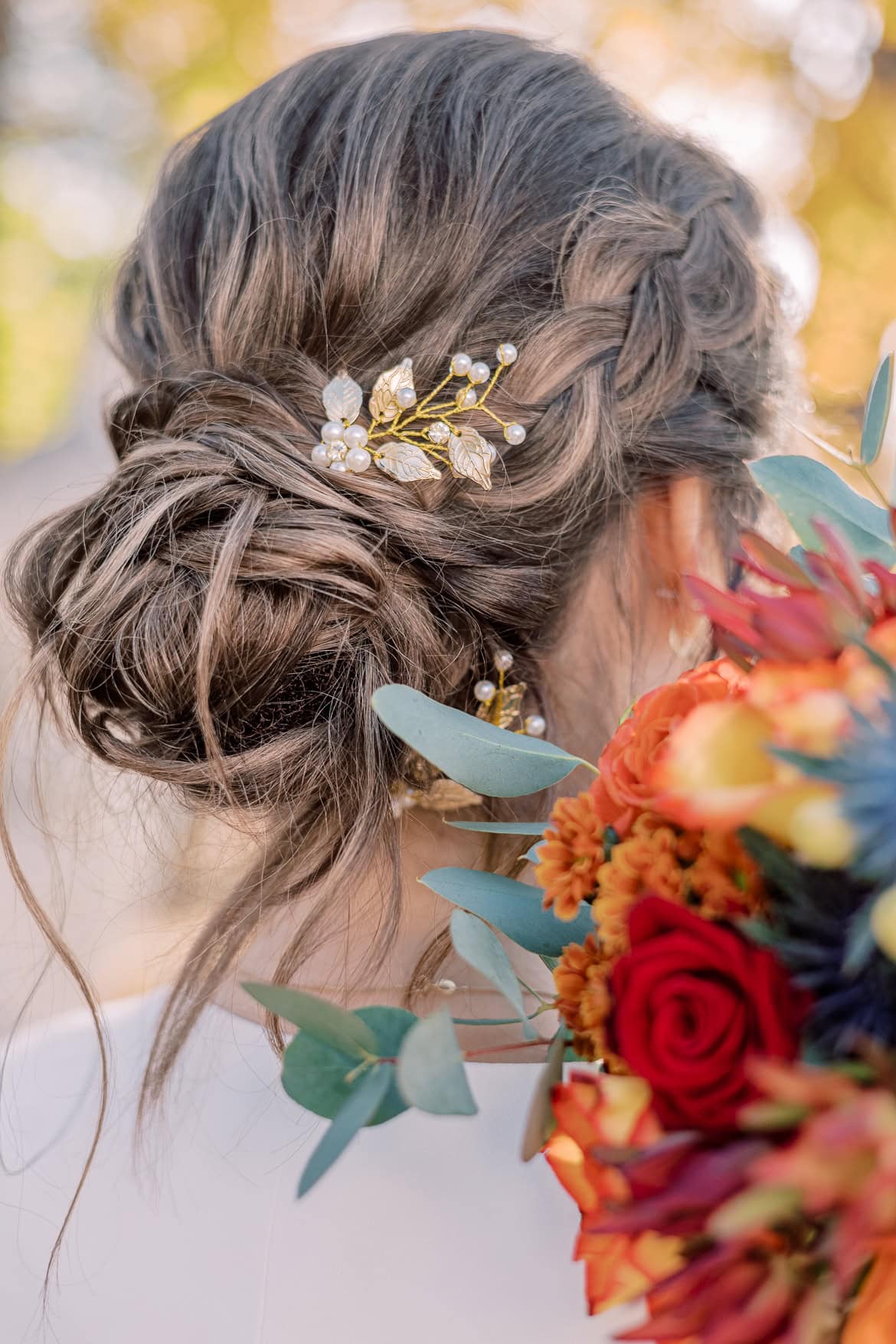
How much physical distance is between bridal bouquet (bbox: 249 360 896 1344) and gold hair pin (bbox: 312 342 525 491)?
360 millimetres

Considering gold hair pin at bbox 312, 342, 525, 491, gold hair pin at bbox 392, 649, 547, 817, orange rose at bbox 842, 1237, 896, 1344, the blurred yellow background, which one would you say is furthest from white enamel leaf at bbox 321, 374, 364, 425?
the blurred yellow background

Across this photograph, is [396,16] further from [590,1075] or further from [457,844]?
[590,1075]

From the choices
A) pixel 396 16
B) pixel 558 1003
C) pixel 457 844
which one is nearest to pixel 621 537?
pixel 457 844

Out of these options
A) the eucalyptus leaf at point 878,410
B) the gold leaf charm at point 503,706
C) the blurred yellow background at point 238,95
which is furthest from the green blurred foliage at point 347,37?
the eucalyptus leaf at point 878,410

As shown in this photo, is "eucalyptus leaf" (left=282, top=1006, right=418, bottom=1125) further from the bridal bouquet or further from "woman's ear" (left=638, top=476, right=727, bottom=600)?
"woman's ear" (left=638, top=476, right=727, bottom=600)

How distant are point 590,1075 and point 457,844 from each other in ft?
1.57

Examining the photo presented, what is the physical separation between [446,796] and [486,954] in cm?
34

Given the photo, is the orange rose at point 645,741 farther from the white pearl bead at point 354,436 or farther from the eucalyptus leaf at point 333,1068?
the white pearl bead at point 354,436

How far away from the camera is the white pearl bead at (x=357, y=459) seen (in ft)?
2.48

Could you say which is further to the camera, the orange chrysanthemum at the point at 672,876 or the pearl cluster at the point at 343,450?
the pearl cluster at the point at 343,450

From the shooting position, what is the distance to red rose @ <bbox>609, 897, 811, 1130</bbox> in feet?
1.11

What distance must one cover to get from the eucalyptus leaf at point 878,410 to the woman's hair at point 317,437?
10.2 inches

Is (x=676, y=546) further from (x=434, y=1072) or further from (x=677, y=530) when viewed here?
(x=434, y=1072)

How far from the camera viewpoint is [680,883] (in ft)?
1.35
